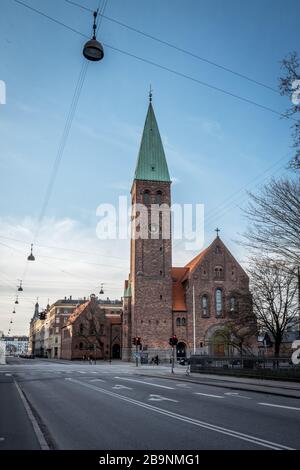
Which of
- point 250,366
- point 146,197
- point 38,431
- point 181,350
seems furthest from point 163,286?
point 38,431

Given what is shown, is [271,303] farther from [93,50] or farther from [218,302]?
[218,302]

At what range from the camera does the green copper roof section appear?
65.2 meters

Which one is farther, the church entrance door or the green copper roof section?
the green copper roof section

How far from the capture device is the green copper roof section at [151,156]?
6525 centimetres

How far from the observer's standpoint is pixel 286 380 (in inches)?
908

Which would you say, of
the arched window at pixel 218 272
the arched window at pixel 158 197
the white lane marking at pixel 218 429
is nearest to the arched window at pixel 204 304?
the arched window at pixel 218 272

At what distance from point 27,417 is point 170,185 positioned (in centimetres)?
5630

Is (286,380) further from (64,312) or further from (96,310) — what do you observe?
(64,312)

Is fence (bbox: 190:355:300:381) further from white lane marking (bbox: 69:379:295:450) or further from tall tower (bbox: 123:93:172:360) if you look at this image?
tall tower (bbox: 123:93:172:360)

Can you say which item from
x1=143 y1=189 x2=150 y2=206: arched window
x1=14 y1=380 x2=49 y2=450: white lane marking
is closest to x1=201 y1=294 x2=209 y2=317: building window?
x1=143 y1=189 x2=150 y2=206: arched window

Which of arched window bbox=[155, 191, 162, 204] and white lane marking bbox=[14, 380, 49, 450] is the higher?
arched window bbox=[155, 191, 162, 204]

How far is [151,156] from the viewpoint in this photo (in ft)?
217

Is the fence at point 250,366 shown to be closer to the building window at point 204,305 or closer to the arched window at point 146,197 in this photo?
the building window at point 204,305
